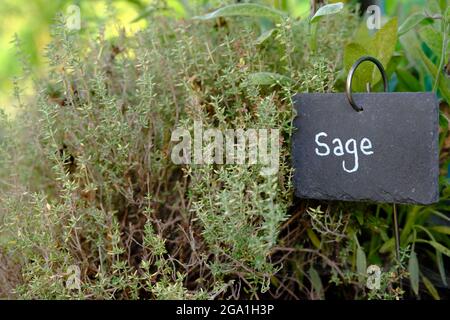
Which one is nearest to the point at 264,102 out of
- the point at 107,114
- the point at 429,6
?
the point at 107,114

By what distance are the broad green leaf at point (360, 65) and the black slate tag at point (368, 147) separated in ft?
0.35

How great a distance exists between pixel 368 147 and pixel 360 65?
16 cm

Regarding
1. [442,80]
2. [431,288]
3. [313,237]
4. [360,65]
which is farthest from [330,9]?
[431,288]

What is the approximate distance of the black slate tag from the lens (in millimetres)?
708

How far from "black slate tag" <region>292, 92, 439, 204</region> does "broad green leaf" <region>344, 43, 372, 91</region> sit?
106 millimetres

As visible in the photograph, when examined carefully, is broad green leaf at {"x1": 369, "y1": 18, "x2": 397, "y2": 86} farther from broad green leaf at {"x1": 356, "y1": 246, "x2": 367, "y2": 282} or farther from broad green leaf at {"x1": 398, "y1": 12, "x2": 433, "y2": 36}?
broad green leaf at {"x1": 356, "y1": 246, "x2": 367, "y2": 282}

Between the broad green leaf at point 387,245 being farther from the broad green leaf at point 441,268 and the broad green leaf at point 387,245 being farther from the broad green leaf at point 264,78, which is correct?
the broad green leaf at point 264,78

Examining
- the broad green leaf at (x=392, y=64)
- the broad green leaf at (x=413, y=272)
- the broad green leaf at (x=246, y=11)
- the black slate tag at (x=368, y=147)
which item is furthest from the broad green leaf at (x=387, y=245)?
the broad green leaf at (x=246, y=11)

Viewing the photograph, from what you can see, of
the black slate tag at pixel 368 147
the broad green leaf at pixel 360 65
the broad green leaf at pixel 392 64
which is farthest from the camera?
the broad green leaf at pixel 392 64

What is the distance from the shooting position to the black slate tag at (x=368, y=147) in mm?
708

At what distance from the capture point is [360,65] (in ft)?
2.72

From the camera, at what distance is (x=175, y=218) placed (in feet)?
2.81

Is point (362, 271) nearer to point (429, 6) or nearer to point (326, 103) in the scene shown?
point (326, 103)
